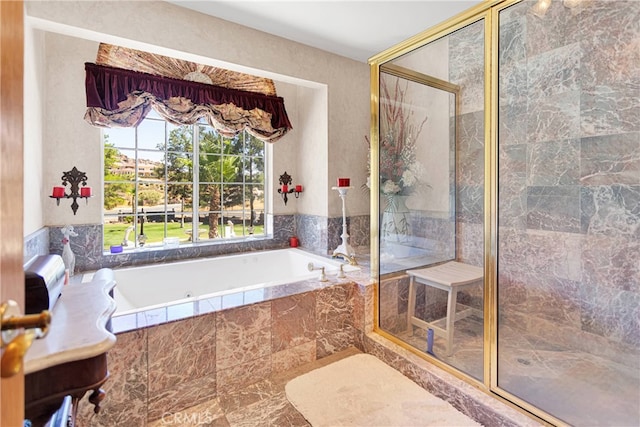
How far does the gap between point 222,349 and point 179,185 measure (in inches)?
77.5

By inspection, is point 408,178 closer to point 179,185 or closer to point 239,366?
point 239,366

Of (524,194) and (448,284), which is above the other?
(524,194)

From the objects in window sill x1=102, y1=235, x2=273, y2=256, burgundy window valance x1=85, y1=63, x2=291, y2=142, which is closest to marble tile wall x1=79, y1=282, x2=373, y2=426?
window sill x1=102, y1=235, x2=273, y2=256

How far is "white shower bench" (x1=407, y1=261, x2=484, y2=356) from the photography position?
2.06 m

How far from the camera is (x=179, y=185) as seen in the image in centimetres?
323

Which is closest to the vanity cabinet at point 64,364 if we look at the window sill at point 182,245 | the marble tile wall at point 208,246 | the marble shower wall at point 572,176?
the marble tile wall at point 208,246

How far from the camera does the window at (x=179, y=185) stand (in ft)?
9.68

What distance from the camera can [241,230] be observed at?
3.63m

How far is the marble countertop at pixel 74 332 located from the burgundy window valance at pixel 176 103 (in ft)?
6.30

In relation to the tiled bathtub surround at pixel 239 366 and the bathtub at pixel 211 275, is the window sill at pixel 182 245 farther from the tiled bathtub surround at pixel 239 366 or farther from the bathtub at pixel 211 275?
the tiled bathtub surround at pixel 239 366

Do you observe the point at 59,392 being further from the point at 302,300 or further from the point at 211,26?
the point at 211,26

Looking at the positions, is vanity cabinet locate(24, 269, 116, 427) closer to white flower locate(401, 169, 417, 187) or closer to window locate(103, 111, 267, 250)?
white flower locate(401, 169, 417, 187)

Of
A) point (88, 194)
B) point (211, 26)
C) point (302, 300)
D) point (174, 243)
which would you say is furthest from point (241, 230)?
point (211, 26)

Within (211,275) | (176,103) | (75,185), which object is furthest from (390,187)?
(75,185)
